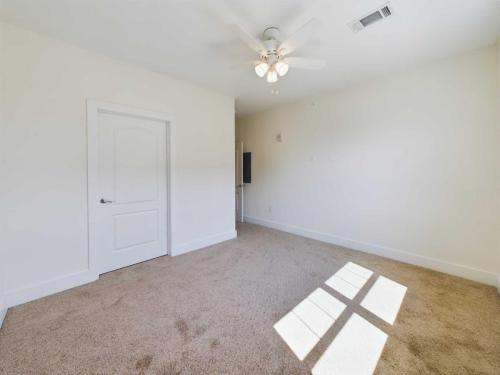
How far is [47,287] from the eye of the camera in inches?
85.1

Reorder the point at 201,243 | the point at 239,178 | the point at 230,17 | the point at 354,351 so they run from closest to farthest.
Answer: the point at 354,351, the point at 230,17, the point at 201,243, the point at 239,178

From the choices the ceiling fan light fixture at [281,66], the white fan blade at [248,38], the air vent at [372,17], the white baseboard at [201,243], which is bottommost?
the white baseboard at [201,243]

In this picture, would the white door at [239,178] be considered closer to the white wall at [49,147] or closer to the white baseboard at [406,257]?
the white baseboard at [406,257]

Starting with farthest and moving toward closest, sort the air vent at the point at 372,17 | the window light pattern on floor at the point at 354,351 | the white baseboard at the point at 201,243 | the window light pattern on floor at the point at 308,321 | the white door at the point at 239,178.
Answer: the white door at the point at 239,178 < the white baseboard at the point at 201,243 < the air vent at the point at 372,17 < the window light pattern on floor at the point at 308,321 < the window light pattern on floor at the point at 354,351

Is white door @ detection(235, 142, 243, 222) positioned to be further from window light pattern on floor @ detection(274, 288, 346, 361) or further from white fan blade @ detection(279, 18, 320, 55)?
window light pattern on floor @ detection(274, 288, 346, 361)

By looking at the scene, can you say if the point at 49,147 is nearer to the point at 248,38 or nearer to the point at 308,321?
the point at 248,38

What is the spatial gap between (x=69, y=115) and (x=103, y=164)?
0.59 meters

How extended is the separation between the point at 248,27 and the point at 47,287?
3205 millimetres

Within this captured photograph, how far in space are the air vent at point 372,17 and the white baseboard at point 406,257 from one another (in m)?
2.76

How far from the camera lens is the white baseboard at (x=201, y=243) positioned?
3207mm

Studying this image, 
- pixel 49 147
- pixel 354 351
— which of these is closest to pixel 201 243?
pixel 49 147

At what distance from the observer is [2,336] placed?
5.34ft

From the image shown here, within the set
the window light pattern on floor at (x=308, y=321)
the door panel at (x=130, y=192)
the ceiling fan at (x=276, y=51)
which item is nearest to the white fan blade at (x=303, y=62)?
the ceiling fan at (x=276, y=51)

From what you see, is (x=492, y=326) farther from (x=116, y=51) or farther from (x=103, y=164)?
(x=116, y=51)
